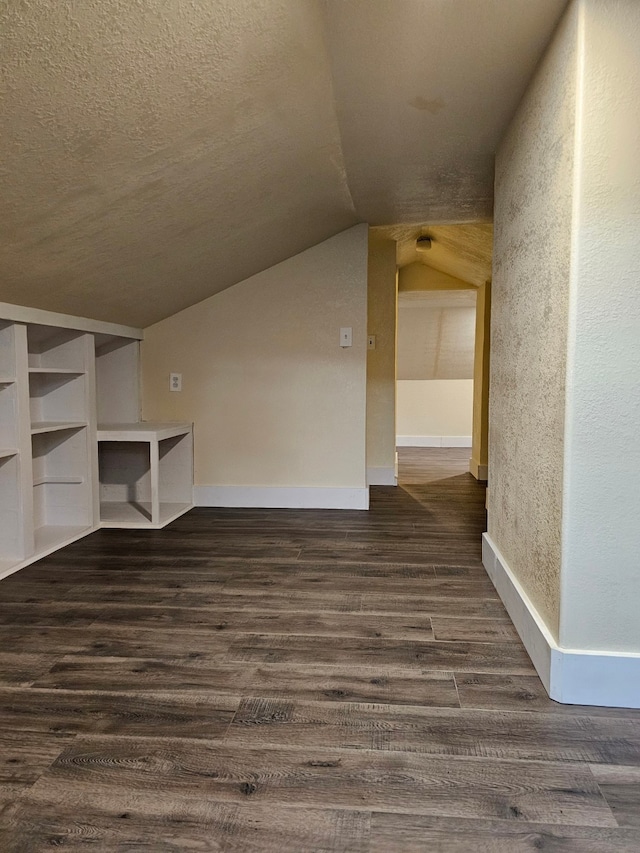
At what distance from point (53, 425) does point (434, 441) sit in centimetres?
566

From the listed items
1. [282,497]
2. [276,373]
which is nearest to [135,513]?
[282,497]

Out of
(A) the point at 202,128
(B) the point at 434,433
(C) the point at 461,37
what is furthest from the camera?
(B) the point at 434,433

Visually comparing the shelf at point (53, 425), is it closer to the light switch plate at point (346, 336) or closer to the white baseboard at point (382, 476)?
the light switch plate at point (346, 336)

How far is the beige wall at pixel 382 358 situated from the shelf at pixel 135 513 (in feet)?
5.80

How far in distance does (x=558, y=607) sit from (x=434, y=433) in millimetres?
6284

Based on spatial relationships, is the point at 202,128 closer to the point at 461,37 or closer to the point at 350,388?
the point at 461,37

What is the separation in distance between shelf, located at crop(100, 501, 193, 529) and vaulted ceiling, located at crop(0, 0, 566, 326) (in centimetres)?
122

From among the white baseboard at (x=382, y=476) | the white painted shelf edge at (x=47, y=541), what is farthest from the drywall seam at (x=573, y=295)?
the white baseboard at (x=382, y=476)

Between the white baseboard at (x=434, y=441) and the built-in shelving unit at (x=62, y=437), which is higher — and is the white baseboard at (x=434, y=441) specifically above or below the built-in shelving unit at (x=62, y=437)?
below

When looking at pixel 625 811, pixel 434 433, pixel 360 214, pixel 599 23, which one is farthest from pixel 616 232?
Answer: pixel 434 433

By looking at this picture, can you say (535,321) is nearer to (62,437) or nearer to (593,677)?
(593,677)

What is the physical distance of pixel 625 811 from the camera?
1.09 meters

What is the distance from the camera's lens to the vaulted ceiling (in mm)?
1364

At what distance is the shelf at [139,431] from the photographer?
3.04 metres
